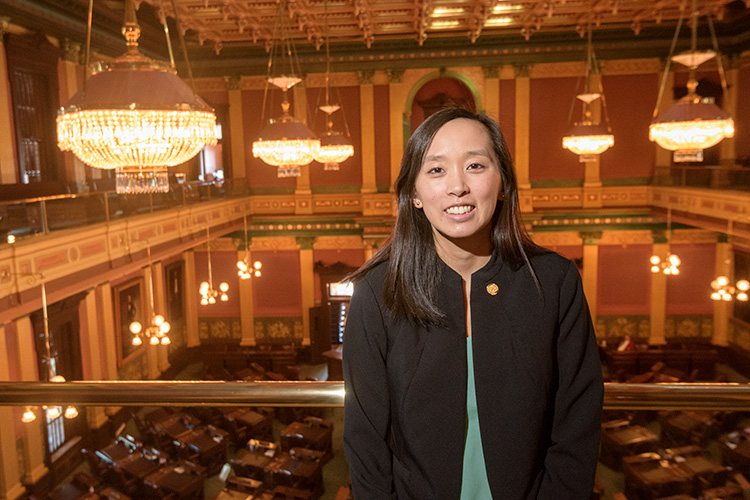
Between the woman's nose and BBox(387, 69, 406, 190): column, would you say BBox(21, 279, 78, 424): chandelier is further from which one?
BBox(387, 69, 406, 190): column

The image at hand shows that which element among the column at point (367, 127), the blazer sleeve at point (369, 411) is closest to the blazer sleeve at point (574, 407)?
the blazer sleeve at point (369, 411)

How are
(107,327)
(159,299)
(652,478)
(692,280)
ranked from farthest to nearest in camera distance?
(692,280) < (159,299) < (107,327) < (652,478)

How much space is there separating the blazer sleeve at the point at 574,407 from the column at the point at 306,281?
1577 centimetres

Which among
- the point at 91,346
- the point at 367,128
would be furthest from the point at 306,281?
the point at 91,346

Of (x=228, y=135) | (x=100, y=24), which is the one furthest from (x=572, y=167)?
(x=100, y=24)

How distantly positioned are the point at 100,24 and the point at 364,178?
7.53 m

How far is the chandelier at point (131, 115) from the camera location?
350 cm

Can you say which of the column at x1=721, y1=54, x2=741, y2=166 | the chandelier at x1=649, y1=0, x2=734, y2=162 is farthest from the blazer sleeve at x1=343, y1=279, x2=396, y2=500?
the column at x1=721, y1=54, x2=741, y2=166

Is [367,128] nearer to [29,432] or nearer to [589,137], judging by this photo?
[589,137]

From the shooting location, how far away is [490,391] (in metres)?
1.49

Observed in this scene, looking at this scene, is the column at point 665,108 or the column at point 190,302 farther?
the column at point 190,302

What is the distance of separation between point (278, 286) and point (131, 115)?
1418 centimetres

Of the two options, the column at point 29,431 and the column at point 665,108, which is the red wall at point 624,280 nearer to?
the column at point 665,108

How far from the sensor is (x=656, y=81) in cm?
1583
